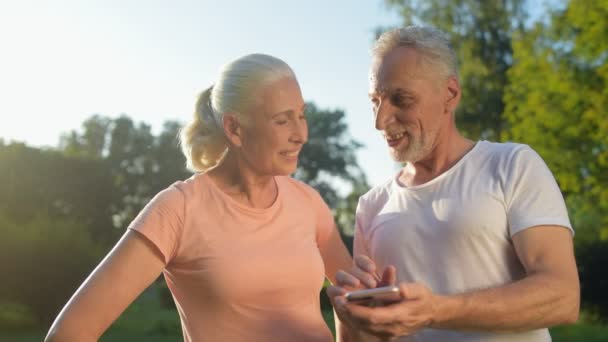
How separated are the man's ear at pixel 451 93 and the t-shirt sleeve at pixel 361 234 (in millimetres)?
544

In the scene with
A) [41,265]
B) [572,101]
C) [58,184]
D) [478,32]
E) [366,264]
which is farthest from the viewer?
[58,184]

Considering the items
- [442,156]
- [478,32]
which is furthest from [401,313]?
[478,32]

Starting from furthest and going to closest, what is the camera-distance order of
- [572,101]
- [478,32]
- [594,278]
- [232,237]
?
[478,32]
[572,101]
[594,278]
[232,237]

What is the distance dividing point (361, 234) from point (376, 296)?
117 cm

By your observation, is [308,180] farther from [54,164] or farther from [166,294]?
[166,294]

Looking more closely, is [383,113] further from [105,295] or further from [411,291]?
[105,295]

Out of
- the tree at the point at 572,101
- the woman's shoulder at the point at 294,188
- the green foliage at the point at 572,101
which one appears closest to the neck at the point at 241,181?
the woman's shoulder at the point at 294,188

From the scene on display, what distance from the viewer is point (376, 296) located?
2.79 metres

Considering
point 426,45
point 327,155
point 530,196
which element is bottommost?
point 327,155

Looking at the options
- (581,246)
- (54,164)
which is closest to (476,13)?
(581,246)

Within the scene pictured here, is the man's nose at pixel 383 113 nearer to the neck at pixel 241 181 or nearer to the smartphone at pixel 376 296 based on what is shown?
the neck at pixel 241 181

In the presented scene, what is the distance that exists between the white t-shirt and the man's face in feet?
0.55

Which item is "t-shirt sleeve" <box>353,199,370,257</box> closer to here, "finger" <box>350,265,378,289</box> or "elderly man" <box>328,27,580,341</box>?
"elderly man" <box>328,27,580,341</box>

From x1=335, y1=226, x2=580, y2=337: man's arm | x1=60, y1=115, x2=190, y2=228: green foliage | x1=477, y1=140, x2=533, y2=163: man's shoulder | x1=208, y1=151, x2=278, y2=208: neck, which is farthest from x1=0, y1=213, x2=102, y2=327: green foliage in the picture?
x1=60, y1=115, x2=190, y2=228: green foliage
